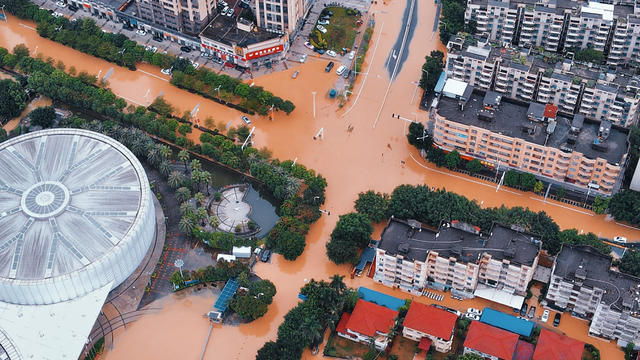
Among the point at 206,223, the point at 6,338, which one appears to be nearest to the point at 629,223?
the point at 206,223

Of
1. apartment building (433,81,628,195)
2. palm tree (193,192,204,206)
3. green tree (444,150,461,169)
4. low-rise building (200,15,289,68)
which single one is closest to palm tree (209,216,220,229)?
palm tree (193,192,204,206)

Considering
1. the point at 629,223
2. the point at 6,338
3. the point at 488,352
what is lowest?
the point at 6,338

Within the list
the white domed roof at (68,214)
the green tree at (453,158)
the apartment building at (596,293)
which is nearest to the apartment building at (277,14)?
the white domed roof at (68,214)

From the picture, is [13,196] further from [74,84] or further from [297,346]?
[297,346]

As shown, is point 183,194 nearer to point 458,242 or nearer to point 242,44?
point 242,44

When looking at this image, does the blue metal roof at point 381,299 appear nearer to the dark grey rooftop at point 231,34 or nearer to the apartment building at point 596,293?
the apartment building at point 596,293

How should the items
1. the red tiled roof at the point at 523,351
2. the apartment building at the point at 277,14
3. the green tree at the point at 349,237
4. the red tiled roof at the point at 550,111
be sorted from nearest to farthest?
1. the red tiled roof at the point at 523,351
2. the green tree at the point at 349,237
3. the red tiled roof at the point at 550,111
4. the apartment building at the point at 277,14

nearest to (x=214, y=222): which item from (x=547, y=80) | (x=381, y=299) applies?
(x=381, y=299)
